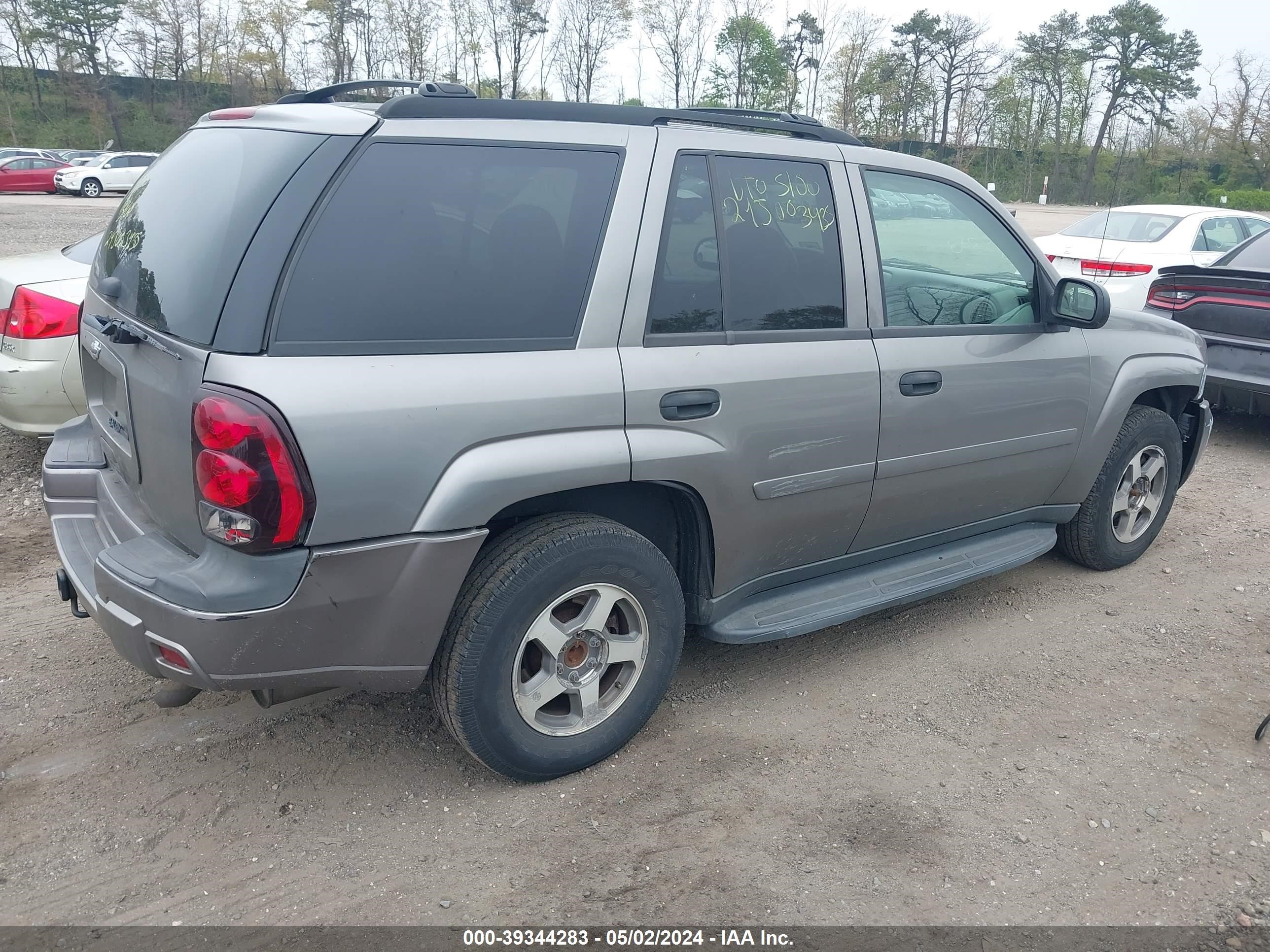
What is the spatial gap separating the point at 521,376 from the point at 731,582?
114 centimetres

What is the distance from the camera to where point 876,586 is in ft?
12.2

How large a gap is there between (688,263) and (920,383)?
1042 mm

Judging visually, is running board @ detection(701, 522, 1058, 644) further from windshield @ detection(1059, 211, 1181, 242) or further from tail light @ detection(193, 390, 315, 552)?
windshield @ detection(1059, 211, 1181, 242)

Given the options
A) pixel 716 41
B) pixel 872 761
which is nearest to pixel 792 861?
pixel 872 761

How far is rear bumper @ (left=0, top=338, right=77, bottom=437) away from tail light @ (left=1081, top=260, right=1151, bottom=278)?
362 inches

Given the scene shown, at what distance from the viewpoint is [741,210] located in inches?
126

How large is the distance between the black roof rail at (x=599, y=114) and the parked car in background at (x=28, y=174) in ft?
106

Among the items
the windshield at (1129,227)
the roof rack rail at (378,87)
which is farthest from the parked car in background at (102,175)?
the roof rack rail at (378,87)

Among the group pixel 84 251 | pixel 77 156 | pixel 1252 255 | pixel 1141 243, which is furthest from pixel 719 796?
Answer: pixel 77 156

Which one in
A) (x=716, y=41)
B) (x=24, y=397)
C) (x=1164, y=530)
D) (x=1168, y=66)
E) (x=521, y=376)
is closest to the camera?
(x=521, y=376)

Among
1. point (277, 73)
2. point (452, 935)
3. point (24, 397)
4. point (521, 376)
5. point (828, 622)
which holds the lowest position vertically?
point (452, 935)

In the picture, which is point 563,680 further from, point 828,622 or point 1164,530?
point 1164,530

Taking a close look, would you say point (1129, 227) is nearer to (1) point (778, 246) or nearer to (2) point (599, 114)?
(1) point (778, 246)

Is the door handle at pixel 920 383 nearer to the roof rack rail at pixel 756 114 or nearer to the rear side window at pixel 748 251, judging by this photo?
the rear side window at pixel 748 251
